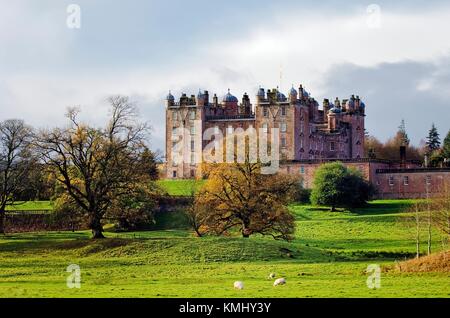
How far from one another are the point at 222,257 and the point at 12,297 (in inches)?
847

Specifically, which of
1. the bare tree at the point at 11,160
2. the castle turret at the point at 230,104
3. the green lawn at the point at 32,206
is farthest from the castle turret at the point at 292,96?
the bare tree at the point at 11,160

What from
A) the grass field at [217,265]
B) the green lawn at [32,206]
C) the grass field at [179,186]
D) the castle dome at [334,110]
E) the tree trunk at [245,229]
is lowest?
the grass field at [217,265]

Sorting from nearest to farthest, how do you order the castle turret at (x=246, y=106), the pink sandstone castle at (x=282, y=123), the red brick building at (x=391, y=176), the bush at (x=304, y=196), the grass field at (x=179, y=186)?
the bush at (x=304, y=196) → the grass field at (x=179, y=186) → the red brick building at (x=391, y=176) → the pink sandstone castle at (x=282, y=123) → the castle turret at (x=246, y=106)

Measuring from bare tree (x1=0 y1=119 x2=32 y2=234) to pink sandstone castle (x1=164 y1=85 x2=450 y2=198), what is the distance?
4182 cm

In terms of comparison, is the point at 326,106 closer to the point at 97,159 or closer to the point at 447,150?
the point at 447,150

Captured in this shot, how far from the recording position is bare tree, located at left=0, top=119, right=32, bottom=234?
71.2 metres

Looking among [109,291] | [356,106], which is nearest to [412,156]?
[356,106]

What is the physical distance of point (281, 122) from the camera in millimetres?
120750

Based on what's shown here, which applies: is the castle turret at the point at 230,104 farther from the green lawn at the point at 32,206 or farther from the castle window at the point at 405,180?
the green lawn at the point at 32,206

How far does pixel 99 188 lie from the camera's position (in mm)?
62500

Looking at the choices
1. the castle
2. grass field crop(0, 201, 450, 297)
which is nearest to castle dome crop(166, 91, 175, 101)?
the castle

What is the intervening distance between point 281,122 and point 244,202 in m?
57.7

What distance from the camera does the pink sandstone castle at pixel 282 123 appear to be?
120 m
